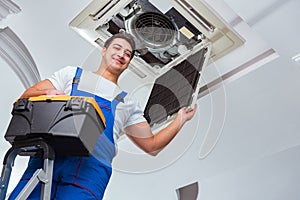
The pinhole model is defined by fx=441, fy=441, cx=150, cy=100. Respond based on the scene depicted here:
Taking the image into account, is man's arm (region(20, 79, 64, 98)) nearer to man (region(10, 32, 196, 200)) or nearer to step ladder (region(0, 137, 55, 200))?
man (region(10, 32, 196, 200))

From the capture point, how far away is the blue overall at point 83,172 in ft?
4.09

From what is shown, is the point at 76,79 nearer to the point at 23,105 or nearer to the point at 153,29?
the point at 23,105

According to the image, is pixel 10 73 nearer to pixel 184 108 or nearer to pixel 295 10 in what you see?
pixel 184 108

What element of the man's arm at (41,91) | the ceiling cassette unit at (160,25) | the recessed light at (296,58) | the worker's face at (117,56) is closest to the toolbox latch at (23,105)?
the man's arm at (41,91)

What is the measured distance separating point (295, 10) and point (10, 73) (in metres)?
1.74

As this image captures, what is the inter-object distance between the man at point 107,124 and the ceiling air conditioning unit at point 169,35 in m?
0.24

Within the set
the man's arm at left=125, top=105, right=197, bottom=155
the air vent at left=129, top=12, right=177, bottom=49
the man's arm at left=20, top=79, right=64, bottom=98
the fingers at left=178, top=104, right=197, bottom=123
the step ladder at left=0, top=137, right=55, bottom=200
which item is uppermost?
the air vent at left=129, top=12, right=177, bottom=49

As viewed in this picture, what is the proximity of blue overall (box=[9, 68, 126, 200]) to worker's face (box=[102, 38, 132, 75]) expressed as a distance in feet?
0.60

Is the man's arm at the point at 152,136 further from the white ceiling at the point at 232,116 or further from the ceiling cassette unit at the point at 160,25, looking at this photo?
the ceiling cassette unit at the point at 160,25

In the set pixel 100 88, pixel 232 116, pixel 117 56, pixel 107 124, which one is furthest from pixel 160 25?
pixel 232 116

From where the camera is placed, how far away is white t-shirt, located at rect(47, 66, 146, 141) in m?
1.45

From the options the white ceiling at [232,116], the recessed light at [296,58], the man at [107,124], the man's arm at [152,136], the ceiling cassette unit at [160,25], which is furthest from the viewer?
the recessed light at [296,58]

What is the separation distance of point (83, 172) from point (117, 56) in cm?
44

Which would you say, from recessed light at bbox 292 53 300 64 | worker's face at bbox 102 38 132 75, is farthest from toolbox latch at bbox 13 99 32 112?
recessed light at bbox 292 53 300 64
